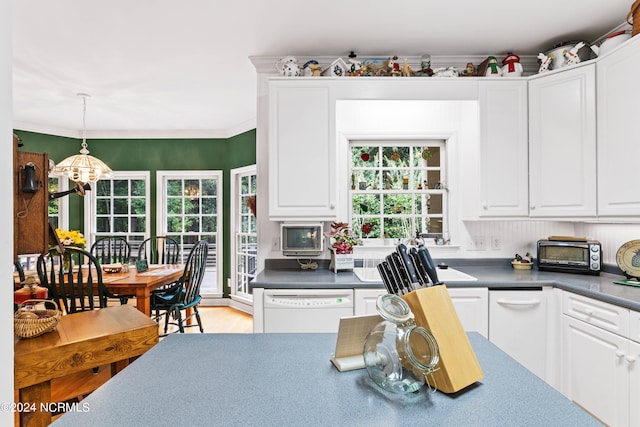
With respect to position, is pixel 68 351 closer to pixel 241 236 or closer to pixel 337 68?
pixel 337 68

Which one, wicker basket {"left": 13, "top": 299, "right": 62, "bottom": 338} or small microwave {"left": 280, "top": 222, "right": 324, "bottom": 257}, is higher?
small microwave {"left": 280, "top": 222, "right": 324, "bottom": 257}

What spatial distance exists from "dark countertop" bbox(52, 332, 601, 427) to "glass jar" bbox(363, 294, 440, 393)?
0.10 ft

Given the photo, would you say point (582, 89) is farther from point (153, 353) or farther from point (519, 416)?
point (153, 353)

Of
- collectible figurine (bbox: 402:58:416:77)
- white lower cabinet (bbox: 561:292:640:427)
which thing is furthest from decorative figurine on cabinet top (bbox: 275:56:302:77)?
white lower cabinet (bbox: 561:292:640:427)

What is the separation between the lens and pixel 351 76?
2771mm

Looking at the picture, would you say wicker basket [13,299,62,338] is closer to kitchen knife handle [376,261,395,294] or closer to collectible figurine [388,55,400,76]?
kitchen knife handle [376,261,395,294]

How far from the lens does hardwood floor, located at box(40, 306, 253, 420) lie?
1.83 metres

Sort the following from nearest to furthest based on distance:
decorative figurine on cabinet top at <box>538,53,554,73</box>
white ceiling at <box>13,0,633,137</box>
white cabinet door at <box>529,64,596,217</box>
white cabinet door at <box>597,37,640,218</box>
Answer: white cabinet door at <box>597,37,640,218</box> < white ceiling at <box>13,0,633,137</box> < white cabinet door at <box>529,64,596,217</box> < decorative figurine on cabinet top at <box>538,53,554,73</box>

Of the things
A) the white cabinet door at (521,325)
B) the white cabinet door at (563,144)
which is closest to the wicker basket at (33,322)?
the white cabinet door at (521,325)

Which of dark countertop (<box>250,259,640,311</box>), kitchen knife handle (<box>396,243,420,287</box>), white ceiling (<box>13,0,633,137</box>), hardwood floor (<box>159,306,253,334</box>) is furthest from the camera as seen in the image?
hardwood floor (<box>159,306,253,334</box>)

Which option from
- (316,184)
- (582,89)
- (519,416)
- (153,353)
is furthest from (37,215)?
(582,89)

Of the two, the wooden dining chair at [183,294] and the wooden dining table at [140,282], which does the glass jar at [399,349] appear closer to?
the wooden dining table at [140,282]

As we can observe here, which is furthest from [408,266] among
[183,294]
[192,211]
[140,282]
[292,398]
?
[192,211]

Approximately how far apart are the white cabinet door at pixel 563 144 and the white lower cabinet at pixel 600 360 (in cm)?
68
